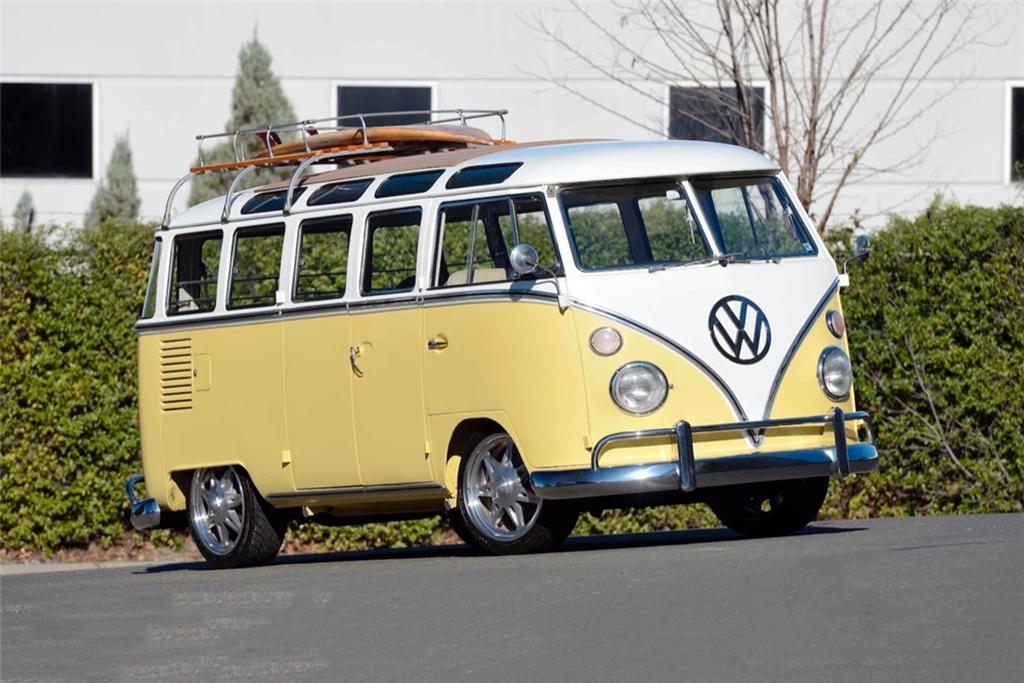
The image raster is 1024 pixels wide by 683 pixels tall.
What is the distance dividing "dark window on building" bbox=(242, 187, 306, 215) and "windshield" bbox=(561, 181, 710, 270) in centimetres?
243

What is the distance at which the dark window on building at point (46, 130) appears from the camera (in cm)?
2280

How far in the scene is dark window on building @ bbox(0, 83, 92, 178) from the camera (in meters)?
22.8

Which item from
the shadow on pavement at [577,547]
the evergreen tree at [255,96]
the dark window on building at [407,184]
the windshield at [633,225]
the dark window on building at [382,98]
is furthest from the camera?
the dark window on building at [382,98]

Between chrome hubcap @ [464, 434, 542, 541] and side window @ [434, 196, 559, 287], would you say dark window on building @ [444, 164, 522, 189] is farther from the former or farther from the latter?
chrome hubcap @ [464, 434, 542, 541]

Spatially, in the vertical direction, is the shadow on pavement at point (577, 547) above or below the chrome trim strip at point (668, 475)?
below

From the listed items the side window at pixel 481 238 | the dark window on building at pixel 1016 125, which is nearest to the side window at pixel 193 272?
the side window at pixel 481 238

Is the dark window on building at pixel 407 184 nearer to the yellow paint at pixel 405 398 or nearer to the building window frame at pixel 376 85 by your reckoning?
the yellow paint at pixel 405 398

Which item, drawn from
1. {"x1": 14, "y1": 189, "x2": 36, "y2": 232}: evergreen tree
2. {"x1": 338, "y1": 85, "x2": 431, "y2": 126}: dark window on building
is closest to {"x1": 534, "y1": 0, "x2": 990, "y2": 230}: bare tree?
{"x1": 338, "y1": 85, "x2": 431, "y2": 126}: dark window on building

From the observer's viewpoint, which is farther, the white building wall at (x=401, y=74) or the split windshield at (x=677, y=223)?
the white building wall at (x=401, y=74)

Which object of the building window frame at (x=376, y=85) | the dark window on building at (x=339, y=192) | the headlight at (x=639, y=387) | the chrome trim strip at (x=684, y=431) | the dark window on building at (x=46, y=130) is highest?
the building window frame at (x=376, y=85)

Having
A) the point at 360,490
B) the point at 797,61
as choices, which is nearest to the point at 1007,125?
the point at 797,61

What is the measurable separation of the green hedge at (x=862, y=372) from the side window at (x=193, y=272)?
2.22m

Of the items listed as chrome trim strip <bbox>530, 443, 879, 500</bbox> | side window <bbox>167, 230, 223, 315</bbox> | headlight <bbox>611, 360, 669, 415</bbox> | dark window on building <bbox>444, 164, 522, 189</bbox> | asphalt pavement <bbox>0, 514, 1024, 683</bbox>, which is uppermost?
dark window on building <bbox>444, 164, 522, 189</bbox>

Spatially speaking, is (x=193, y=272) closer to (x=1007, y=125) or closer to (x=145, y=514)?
A: (x=145, y=514)
